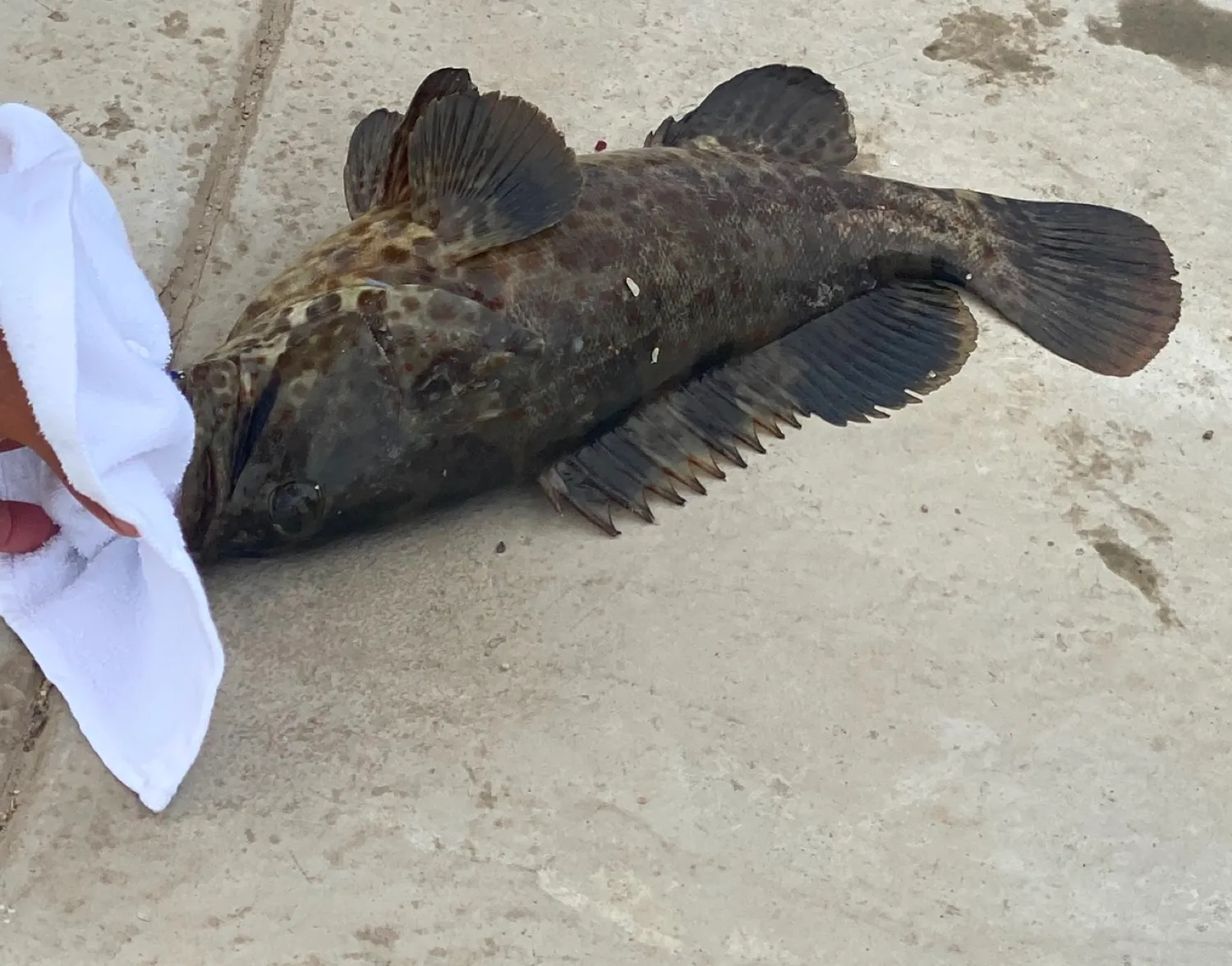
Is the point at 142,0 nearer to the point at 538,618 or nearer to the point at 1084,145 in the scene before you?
the point at 538,618

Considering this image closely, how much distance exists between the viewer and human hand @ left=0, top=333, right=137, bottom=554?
1784 millimetres

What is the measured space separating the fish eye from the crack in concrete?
687 mm

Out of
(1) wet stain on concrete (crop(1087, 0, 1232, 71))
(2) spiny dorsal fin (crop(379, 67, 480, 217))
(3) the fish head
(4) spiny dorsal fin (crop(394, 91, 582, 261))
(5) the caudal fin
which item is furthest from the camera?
(1) wet stain on concrete (crop(1087, 0, 1232, 71))

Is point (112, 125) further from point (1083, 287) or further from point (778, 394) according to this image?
point (1083, 287)

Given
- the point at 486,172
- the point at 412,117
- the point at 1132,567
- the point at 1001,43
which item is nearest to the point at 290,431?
the point at 486,172

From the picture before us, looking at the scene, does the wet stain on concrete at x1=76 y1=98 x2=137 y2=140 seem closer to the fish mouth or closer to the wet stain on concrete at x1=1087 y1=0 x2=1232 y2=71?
the fish mouth

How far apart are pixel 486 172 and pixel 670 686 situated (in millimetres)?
1217

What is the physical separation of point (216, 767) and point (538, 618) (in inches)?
29.1

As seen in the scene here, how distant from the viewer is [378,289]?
241 cm

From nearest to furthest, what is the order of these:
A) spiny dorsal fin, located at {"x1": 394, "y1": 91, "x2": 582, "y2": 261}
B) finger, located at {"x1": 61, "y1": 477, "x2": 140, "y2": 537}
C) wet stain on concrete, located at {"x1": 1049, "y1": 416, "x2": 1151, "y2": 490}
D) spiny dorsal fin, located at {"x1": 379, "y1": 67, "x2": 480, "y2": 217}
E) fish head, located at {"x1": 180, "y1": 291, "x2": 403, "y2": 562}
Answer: finger, located at {"x1": 61, "y1": 477, "x2": 140, "y2": 537} < fish head, located at {"x1": 180, "y1": 291, "x2": 403, "y2": 562} < spiny dorsal fin, located at {"x1": 394, "y1": 91, "x2": 582, "y2": 261} < spiny dorsal fin, located at {"x1": 379, "y1": 67, "x2": 480, "y2": 217} < wet stain on concrete, located at {"x1": 1049, "y1": 416, "x2": 1151, "y2": 490}

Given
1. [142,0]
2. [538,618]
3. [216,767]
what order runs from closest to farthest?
[216,767] → [538,618] → [142,0]

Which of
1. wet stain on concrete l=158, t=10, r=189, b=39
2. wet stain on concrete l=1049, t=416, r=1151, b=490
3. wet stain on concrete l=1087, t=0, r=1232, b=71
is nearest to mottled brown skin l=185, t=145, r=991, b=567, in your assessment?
wet stain on concrete l=1049, t=416, r=1151, b=490

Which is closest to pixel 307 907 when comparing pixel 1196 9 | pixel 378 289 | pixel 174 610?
pixel 174 610

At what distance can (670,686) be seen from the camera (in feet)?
8.21
